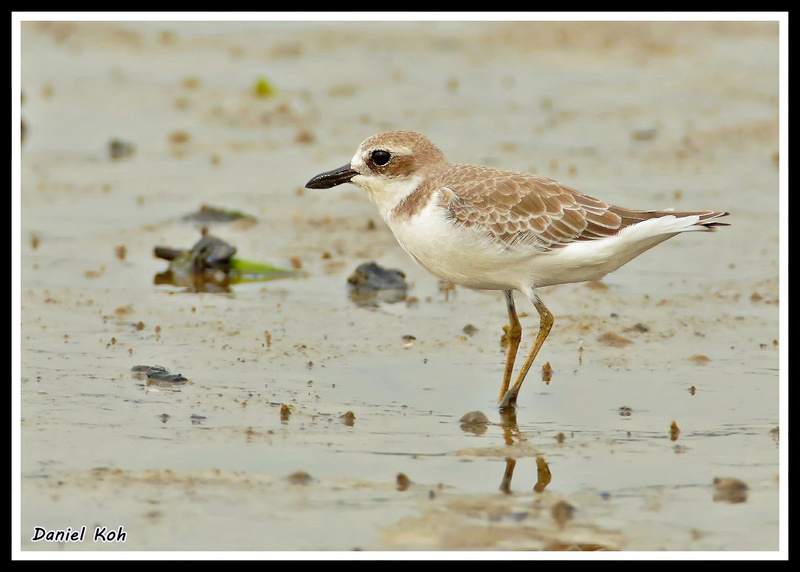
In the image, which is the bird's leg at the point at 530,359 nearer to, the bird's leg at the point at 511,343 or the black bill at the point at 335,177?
the bird's leg at the point at 511,343

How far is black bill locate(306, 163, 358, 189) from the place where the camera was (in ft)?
25.7

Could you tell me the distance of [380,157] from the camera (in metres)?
7.65

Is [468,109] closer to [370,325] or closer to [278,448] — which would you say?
[370,325]

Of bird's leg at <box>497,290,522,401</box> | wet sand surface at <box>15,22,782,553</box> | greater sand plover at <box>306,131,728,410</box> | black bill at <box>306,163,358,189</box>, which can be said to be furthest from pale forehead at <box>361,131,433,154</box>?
wet sand surface at <box>15,22,782,553</box>

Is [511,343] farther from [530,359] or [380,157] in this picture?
[380,157]

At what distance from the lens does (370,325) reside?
889 centimetres

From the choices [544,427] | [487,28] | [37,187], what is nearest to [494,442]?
[544,427]

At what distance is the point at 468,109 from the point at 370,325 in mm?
8169

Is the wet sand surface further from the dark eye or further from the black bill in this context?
the dark eye

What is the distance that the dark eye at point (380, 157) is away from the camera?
7629mm

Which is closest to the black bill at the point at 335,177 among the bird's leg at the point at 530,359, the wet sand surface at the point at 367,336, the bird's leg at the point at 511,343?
the wet sand surface at the point at 367,336

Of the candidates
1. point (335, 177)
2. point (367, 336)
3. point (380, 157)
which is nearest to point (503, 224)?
point (380, 157)

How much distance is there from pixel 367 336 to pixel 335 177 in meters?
1.38

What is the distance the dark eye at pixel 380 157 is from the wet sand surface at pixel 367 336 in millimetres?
1444
